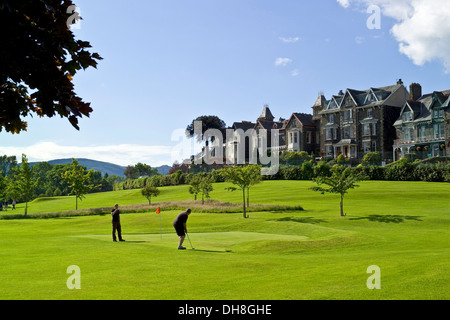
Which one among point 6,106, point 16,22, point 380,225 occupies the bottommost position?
point 380,225

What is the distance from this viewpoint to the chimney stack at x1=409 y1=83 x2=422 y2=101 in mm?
78688

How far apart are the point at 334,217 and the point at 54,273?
80.5 feet

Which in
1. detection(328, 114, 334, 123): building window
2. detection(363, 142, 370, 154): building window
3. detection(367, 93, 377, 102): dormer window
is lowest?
detection(363, 142, 370, 154): building window

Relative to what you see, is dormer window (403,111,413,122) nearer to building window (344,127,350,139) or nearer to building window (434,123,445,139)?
building window (434,123,445,139)

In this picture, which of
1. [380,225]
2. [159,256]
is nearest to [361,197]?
[380,225]

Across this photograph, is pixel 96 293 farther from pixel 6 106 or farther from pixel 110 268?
pixel 6 106

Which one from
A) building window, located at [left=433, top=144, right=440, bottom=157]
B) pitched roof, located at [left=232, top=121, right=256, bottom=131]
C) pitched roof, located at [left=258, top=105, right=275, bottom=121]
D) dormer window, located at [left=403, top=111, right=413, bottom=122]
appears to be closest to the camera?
building window, located at [left=433, top=144, right=440, bottom=157]

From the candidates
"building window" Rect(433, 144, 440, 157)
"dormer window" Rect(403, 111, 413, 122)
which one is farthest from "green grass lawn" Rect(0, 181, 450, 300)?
"dormer window" Rect(403, 111, 413, 122)

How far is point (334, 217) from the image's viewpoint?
32500mm

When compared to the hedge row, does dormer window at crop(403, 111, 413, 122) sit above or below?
above

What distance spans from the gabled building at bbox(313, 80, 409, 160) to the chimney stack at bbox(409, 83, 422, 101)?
5.72 ft

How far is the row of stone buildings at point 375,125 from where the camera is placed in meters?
70.9

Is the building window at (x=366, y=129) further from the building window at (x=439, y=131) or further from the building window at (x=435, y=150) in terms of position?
the building window at (x=435, y=150)

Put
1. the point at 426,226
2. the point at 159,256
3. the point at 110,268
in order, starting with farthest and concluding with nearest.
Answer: the point at 426,226
the point at 159,256
the point at 110,268
